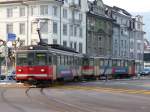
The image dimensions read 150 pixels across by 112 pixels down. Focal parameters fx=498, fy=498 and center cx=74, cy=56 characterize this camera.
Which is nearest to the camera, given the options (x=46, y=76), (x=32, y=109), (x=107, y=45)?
(x=32, y=109)

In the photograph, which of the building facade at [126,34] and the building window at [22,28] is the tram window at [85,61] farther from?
the building facade at [126,34]

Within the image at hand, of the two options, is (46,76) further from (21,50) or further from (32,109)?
(32,109)

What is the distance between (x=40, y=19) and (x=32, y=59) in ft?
150

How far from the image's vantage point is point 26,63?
118 feet

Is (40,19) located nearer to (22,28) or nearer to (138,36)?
(22,28)

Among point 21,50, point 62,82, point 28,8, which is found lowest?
point 62,82

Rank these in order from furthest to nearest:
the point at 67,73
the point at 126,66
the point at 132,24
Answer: the point at 132,24 < the point at 126,66 < the point at 67,73

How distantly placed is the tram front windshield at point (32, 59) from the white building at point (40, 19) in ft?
144

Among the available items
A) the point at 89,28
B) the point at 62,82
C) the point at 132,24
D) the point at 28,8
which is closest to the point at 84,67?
the point at 62,82

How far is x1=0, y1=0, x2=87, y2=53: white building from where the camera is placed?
82.9 metres

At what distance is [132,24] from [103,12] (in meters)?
20.4

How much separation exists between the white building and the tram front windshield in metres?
43.8

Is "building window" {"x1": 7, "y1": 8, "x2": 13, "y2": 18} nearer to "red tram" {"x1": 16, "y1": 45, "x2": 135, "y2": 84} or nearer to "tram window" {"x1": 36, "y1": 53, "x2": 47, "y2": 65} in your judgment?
"red tram" {"x1": 16, "y1": 45, "x2": 135, "y2": 84}

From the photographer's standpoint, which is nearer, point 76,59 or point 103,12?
point 76,59
